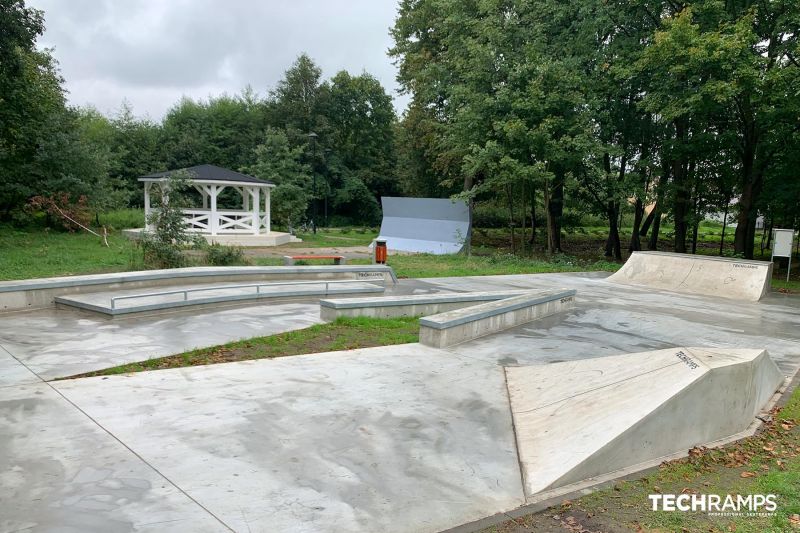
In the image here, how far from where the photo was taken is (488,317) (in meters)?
8.59

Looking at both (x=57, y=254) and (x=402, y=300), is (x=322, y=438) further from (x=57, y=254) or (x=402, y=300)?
(x=57, y=254)

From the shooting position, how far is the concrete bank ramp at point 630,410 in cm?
412

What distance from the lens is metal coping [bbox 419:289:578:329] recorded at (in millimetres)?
7664

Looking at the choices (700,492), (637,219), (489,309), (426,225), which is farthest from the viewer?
(426,225)

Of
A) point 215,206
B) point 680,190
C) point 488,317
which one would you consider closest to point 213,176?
point 215,206

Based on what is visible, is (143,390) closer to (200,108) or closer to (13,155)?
(13,155)

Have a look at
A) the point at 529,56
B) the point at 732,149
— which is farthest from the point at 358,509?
the point at 732,149

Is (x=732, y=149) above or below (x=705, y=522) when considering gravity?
above

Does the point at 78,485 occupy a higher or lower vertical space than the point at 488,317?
lower

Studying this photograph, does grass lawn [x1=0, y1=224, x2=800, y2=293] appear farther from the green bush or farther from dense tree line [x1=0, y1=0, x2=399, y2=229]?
dense tree line [x1=0, y1=0, x2=399, y2=229]

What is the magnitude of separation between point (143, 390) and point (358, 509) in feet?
9.63

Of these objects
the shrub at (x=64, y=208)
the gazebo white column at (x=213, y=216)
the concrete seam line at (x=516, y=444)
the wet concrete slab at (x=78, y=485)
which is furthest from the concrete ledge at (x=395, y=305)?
the shrub at (x=64, y=208)

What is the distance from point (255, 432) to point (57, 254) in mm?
15459

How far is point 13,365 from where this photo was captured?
19.5 feet
